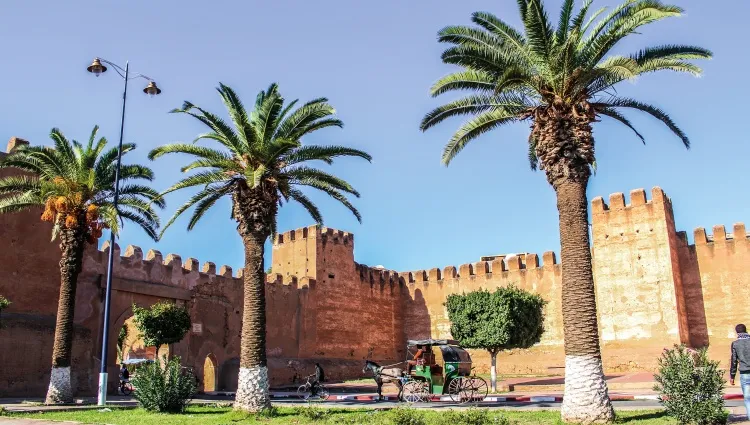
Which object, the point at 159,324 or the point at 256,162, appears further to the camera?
the point at 159,324

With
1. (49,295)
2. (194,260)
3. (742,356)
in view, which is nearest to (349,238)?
(194,260)

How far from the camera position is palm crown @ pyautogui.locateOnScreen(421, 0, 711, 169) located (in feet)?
37.6

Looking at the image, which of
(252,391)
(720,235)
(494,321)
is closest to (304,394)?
(494,321)

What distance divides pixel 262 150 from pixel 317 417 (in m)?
6.06

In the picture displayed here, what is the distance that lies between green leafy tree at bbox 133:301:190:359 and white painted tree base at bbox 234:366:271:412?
300 inches

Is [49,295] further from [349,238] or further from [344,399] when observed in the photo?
[349,238]

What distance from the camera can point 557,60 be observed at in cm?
1162

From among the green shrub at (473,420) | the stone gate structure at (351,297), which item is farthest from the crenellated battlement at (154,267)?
the green shrub at (473,420)

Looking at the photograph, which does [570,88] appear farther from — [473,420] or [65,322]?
[65,322]

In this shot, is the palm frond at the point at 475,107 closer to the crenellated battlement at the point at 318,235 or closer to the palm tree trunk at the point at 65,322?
the palm tree trunk at the point at 65,322

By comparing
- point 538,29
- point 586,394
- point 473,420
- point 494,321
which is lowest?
point 473,420

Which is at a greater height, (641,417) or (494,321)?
(494,321)

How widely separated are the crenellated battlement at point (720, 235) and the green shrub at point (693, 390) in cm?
1951

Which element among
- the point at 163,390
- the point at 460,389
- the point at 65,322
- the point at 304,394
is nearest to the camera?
the point at 163,390
